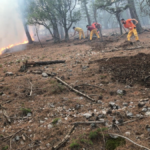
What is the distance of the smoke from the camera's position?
61.1 feet

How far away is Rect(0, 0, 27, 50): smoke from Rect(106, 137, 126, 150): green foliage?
1852 centimetres

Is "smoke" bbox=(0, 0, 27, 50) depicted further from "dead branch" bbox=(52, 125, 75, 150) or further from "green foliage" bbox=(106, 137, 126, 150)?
"green foliage" bbox=(106, 137, 126, 150)

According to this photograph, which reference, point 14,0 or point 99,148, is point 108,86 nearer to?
point 99,148

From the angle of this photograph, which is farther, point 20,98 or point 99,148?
point 20,98

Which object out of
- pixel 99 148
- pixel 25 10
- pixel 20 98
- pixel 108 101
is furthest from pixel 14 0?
pixel 99 148

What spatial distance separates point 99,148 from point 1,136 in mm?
2048

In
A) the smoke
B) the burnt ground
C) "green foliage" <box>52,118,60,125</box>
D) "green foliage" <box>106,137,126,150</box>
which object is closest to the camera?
"green foliage" <box>106,137,126,150</box>

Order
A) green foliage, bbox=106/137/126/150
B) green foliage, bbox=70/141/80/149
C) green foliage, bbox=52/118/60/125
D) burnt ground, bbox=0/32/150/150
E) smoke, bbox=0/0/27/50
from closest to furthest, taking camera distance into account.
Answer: green foliage, bbox=106/137/126/150
green foliage, bbox=70/141/80/149
burnt ground, bbox=0/32/150/150
green foliage, bbox=52/118/60/125
smoke, bbox=0/0/27/50

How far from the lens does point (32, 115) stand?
3.87 metres

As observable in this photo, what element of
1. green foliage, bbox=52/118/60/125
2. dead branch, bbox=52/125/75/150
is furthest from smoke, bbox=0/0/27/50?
dead branch, bbox=52/125/75/150

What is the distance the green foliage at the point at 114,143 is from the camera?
246cm

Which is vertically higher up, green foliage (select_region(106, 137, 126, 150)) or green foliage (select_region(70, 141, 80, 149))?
green foliage (select_region(70, 141, 80, 149))

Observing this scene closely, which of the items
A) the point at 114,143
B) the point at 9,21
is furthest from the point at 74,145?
Answer: the point at 9,21

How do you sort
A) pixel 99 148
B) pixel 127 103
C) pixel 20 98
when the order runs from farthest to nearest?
pixel 20 98 < pixel 127 103 < pixel 99 148
